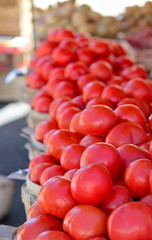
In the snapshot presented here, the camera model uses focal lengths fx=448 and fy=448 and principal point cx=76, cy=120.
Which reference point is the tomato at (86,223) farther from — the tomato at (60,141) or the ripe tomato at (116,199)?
the tomato at (60,141)

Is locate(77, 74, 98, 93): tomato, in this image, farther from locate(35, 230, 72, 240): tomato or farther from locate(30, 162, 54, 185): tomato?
locate(35, 230, 72, 240): tomato

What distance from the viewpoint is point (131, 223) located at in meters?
0.95

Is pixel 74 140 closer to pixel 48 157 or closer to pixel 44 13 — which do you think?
pixel 48 157

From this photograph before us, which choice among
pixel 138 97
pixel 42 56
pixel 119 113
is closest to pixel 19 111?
pixel 42 56

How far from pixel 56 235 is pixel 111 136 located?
45cm

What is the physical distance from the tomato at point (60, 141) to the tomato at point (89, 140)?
5 cm

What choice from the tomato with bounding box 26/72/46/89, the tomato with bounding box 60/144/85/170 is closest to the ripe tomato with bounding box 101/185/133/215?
the tomato with bounding box 60/144/85/170

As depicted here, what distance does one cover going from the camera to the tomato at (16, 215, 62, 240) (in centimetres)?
106

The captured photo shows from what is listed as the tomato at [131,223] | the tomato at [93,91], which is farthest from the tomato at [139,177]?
the tomato at [93,91]

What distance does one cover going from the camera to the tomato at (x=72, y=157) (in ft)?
4.28

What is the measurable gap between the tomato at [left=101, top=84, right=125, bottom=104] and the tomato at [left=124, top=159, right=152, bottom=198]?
69 centimetres

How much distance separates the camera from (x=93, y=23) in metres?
4.69

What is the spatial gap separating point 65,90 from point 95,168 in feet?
3.73

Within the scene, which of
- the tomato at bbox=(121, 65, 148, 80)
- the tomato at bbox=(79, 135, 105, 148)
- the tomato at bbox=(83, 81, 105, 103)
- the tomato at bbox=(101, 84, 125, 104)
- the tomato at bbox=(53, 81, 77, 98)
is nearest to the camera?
the tomato at bbox=(79, 135, 105, 148)
